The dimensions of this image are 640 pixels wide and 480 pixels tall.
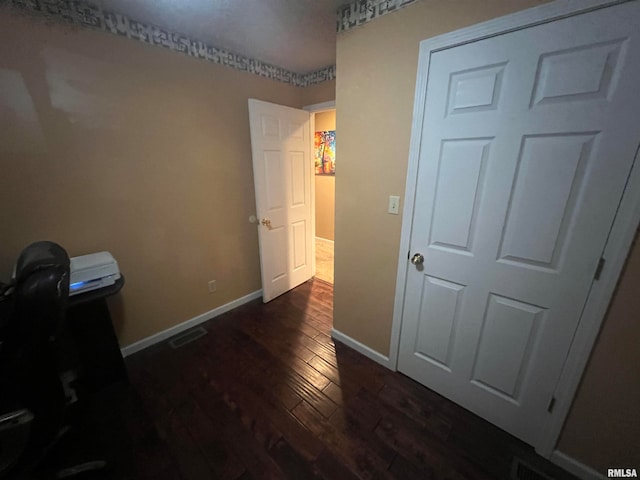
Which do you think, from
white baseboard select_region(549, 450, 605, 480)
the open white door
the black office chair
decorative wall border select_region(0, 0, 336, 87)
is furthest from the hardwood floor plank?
decorative wall border select_region(0, 0, 336, 87)

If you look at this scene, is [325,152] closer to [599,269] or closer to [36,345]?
[599,269]

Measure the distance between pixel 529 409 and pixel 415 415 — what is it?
58 centimetres

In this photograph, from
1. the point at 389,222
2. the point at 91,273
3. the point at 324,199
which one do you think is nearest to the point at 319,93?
the point at 389,222

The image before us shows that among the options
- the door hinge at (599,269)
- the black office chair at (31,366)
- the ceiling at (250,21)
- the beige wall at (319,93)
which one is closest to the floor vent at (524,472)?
the door hinge at (599,269)

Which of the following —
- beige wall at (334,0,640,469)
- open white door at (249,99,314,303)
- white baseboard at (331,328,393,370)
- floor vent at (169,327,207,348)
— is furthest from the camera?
open white door at (249,99,314,303)

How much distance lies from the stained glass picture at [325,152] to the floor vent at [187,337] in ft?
10.3

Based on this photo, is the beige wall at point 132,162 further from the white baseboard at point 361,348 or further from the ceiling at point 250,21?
the white baseboard at point 361,348

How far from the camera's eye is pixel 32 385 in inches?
33.8

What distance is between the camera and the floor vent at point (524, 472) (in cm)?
116

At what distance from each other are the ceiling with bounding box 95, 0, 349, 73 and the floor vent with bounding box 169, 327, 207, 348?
2329 mm

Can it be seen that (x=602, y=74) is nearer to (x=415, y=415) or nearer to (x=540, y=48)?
(x=540, y=48)

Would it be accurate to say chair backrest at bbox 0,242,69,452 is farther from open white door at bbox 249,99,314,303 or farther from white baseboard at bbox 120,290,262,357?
open white door at bbox 249,99,314,303

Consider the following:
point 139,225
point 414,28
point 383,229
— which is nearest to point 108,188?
point 139,225

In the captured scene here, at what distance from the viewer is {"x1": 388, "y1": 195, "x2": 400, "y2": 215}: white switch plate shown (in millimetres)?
1485
